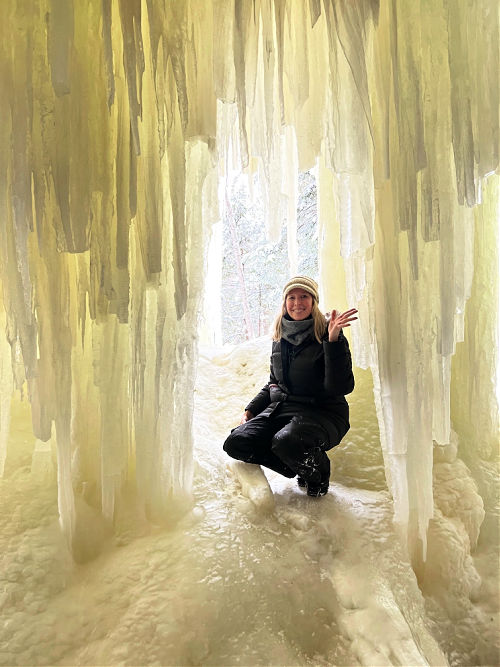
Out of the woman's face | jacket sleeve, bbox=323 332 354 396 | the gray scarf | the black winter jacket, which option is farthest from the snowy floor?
the woman's face

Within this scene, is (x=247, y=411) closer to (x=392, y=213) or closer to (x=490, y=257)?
(x=392, y=213)

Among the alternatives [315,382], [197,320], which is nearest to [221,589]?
[315,382]

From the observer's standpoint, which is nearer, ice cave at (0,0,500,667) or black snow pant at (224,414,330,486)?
ice cave at (0,0,500,667)

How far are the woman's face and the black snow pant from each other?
609 millimetres

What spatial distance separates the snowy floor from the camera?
1.91 m

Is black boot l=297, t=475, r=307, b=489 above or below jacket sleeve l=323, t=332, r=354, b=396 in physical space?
below

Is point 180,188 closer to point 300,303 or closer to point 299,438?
point 300,303

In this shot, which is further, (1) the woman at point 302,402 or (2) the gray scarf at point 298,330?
(2) the gray scarf at point 298,330

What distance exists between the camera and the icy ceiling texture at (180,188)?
7.10 ft

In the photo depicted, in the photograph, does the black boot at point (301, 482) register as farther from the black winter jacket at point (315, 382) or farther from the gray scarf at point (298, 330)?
the gray scarf at point (298, 330)

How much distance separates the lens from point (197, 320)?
8.24 ft

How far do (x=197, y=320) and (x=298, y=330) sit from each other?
2.04 feet

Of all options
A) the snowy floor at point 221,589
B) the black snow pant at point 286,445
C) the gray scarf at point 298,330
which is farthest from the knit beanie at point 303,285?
the snowy floor at point 221,589

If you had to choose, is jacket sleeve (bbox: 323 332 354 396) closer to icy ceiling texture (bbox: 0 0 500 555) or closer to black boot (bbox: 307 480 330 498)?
icy ceiling texture (bbox: 0 0 500 555)
